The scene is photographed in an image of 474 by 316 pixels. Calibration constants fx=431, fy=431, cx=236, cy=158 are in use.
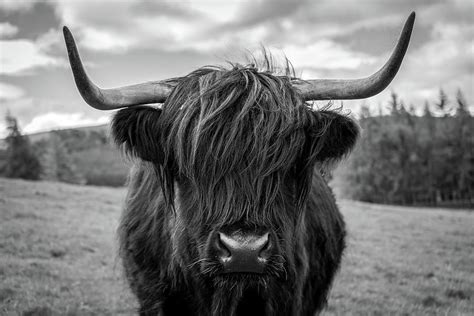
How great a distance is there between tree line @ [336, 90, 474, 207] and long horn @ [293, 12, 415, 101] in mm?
49836

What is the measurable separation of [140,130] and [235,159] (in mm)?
855

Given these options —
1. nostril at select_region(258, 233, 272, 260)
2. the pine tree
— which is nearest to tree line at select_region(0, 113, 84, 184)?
the pine tree

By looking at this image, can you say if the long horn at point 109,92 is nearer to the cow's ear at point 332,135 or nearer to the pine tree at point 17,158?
the cow's ear at point 332,135

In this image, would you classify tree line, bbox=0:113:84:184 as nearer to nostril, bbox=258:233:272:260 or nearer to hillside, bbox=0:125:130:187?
hillside, bbox=0:125:130:187

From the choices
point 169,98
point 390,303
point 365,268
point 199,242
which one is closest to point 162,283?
point 199,242

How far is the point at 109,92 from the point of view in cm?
314

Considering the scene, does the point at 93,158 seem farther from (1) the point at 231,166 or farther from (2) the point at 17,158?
(1) the point at 231,166

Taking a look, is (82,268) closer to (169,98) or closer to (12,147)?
(169,98)

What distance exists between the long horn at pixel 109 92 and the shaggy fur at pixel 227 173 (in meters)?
0.10

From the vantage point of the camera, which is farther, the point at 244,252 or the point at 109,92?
the point at 109,92

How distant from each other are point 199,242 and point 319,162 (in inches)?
48.0

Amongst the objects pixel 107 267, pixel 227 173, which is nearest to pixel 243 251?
pixel 227 173

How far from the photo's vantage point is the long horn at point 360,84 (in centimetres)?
273

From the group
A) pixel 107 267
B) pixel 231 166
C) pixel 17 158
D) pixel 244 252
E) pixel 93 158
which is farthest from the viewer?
pixel 93 158
